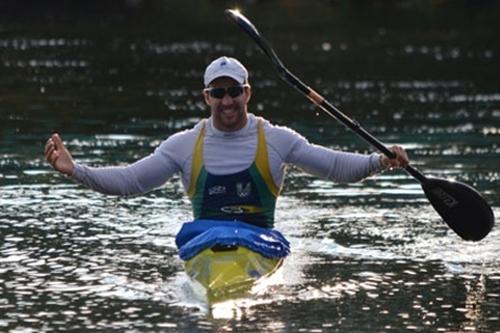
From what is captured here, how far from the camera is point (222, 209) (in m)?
12.3

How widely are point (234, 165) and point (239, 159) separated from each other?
65 mm

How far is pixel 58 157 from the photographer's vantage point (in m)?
11.7

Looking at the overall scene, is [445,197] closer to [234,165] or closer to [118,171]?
[234,165]

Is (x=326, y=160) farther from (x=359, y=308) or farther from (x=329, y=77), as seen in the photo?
(x=329, y=77)

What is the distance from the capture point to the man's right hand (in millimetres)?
11688

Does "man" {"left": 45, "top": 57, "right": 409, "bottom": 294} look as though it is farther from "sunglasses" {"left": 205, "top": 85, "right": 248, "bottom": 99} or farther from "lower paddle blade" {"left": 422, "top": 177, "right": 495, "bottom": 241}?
"lower paddle blade" {"left": 422, "top": 177, "right": 495, "bottom": 241}

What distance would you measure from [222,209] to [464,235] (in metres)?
2.32

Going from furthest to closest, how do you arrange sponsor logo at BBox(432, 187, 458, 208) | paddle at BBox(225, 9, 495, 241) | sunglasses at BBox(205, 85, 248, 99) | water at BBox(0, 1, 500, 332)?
sponsor logo at BBox(432, 187, 458, 208)
paddle at BBox(225, 9, 495, 241)
sunglasses at BBox(205, 85, 248, 99)
water at BBox(0, 1, 500, 332)

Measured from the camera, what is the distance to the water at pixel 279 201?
11.0 m

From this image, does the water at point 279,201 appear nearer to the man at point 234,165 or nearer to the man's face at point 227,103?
the man at point 234,165

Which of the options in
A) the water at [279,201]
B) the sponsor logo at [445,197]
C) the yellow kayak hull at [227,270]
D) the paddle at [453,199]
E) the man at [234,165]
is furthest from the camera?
the sponsor logo at [445,197]

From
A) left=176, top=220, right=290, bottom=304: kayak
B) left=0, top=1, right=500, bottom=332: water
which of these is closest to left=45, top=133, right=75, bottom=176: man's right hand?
left=0, top=1, right=500, bottom=332: water

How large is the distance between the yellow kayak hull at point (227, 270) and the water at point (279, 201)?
0.14 meters

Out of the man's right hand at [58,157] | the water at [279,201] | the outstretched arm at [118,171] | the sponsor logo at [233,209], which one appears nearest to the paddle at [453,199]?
the water at [279,201]
